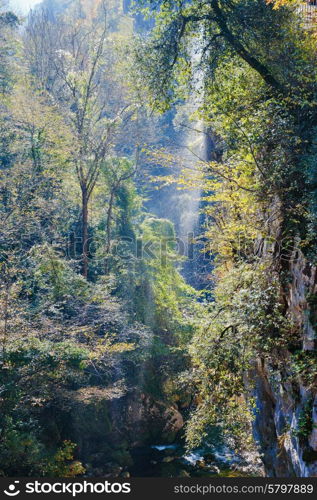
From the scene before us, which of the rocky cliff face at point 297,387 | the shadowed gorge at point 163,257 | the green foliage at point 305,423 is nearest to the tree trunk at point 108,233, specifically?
the shadowed gorge at point 163,257

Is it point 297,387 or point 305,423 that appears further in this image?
point 297,387

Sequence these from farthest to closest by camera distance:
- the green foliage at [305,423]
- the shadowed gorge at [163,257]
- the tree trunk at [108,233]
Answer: the tree trunk at [108,233] → the shadowed gorge at [163,257] → the green foliage at [305,423]

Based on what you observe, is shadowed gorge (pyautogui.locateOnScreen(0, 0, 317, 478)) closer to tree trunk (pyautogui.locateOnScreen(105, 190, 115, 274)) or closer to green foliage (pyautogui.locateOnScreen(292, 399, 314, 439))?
green foliage (pyautogui.locateOnScreen(292, 399, 314, 439))

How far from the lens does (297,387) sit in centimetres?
628

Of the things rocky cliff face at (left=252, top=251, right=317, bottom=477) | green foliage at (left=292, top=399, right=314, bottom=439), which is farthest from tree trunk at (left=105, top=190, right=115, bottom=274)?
green foliage at (left=292, top=399, right=314, bottom=439)

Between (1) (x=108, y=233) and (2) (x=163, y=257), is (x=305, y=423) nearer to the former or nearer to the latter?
(2) (x=163, y=257)

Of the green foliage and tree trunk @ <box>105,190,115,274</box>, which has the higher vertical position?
tree trunk @ <box>105,190,115,274</box>

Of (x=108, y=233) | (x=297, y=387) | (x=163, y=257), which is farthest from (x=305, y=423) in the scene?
(x=108, y=233)

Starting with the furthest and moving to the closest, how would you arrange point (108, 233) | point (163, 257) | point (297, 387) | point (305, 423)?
1. point (163, 257)
2. point (108, 233)
3. point (297, 387)
4. point (305, 423)

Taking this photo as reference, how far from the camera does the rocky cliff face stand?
5707 millimetres

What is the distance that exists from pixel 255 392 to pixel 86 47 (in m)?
18.6

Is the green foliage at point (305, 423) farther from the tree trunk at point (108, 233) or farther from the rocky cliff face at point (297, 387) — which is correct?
the tree trunk at point (108, 233)

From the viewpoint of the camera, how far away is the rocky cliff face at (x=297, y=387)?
5707 mm

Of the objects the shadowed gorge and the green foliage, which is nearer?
the green foliage
